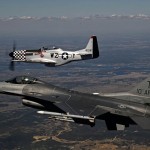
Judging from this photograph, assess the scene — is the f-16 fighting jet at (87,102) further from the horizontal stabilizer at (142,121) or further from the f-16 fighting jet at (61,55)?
the f-16 fighting jet at (61,55)

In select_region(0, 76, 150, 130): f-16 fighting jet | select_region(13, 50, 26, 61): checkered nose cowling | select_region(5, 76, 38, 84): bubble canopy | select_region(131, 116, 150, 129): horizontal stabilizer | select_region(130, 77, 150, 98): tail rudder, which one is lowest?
select_region(131, 116, 150, 129): horizontal stabilizer

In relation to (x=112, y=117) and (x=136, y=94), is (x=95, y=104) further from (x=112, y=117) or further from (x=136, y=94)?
(x=136, y=94)

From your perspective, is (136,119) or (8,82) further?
(8,82)

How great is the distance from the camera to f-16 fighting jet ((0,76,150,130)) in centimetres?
2978

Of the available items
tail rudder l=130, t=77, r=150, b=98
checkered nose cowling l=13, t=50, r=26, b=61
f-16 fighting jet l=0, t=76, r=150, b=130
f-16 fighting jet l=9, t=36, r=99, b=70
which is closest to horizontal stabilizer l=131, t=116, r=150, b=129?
f-16 fighting jet l=0, t=76, r=150, b=130

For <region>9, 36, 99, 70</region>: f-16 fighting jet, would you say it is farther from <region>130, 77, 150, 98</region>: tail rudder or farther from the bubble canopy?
<region>130, 77, 150, 98</region>: tail rudder

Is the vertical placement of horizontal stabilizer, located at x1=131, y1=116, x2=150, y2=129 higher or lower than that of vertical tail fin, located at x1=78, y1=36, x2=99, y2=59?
lower

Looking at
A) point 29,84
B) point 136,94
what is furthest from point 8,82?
point 136,94

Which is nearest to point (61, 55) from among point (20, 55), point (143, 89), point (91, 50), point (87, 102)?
point (91, 50)

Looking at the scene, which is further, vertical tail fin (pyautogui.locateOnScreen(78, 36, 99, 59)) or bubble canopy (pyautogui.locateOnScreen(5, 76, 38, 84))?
vertical tail fin (pyautogui.locateOnScreen(78, 36, 99, 59))

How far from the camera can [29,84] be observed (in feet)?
108

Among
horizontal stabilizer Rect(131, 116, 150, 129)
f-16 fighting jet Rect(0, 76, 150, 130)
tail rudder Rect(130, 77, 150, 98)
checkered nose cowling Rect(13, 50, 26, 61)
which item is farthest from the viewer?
checkered nose cowling Rect(13, 50, 26, 61)

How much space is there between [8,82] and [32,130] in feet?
290

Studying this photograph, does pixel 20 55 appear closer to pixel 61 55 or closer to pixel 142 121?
pixel 61 55
